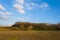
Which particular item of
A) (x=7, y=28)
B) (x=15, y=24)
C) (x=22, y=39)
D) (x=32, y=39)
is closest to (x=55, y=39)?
(x=32, y=39)

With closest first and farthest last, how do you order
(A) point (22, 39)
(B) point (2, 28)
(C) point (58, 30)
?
(A) point (22, 39)
(C) point (58, 30)
(B) point (2, 28)

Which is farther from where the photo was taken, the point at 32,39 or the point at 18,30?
the point at 18,30

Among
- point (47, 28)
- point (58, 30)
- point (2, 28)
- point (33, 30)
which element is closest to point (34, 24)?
point (33, 30)

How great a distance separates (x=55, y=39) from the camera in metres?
2.74

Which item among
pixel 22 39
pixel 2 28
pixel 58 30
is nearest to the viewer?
pixel 22 39

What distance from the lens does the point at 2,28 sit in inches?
156

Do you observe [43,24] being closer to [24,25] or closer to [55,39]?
[24,25]

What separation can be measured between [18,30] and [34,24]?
0.55m

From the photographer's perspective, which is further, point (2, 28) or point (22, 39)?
point (2, 28)

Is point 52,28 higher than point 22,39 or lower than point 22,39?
higher

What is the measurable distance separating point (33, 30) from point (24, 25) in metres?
0.36

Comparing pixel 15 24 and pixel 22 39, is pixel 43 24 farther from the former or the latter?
pixel 22 39

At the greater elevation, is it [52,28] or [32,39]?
[52,28]

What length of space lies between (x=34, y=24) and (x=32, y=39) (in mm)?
1170
